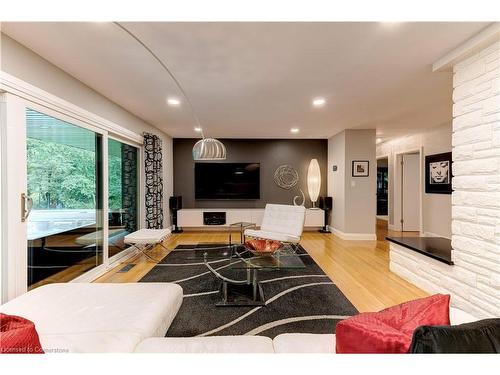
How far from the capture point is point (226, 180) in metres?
6.21

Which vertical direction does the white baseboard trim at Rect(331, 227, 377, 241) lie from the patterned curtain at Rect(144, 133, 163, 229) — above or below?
below

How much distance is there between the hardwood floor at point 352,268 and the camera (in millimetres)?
2477

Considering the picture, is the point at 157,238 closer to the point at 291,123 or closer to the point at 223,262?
the point at 223,262

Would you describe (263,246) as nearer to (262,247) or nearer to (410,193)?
(262,247)

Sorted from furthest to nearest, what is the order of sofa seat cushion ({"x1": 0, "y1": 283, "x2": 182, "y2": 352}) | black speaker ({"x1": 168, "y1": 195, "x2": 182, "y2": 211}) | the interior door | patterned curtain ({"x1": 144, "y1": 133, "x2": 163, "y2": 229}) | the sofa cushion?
the interior door → black speaker ({"x1": 168, "y1": 195, "x2": 182, "y2": 211}) → patterned curtain ({"x1": 144, "y1": 133, "x2": 163, "y2": 229}) → sofa seat cushion ({"x1": 0, "y1": 283, "x2": 182, "y2": 352}) → the sofa cushion

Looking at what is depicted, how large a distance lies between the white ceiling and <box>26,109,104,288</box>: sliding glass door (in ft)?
2.26

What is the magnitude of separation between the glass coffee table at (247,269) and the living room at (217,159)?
0.03 m

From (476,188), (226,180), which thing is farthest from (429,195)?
(226,180)

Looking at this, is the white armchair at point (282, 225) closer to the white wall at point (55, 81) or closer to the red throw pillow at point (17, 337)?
the white wall at point (55, 81)

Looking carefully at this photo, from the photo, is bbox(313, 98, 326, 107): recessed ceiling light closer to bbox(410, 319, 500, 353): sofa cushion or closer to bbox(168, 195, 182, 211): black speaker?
bbox(410, 319, 500, 353): sofa cushion

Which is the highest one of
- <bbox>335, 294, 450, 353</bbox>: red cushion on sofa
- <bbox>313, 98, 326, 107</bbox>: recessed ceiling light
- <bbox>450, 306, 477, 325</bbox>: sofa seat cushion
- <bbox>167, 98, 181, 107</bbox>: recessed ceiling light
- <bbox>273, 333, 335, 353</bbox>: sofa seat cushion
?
<bbox>167, 98, 181, 107</bbox>: recessed ceiling light

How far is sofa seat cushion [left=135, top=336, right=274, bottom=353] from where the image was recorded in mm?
1051

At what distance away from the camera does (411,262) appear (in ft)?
9.20

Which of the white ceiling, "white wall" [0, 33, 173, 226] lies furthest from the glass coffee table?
"white wall" [0, 33, 173, 226]
